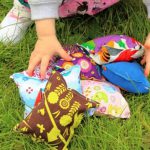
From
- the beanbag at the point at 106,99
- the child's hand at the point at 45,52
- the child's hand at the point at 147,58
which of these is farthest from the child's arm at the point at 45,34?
the child's hand at the point at 147,58

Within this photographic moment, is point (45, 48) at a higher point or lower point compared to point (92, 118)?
higher

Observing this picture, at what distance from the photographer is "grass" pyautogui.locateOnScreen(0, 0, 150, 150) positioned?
4.33 feet

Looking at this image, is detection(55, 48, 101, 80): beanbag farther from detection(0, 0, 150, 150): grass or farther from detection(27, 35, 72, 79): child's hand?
detection(0, 0, 150, 150): grass

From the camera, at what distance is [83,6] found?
5.37ft

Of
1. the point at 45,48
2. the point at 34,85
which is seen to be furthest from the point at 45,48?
the point at 34,85

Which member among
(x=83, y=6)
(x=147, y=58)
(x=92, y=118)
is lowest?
(x=92, y=118)

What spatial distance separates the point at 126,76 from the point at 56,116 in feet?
0.91

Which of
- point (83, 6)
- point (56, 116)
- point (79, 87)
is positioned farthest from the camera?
point (83, 6)

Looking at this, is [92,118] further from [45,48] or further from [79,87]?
[45,48]

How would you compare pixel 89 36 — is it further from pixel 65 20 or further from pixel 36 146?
pixel 36 146

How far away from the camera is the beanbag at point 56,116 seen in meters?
1.26

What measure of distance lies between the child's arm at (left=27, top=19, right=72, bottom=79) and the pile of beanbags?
0.02 m

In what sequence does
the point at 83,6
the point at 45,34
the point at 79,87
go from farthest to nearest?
the point at 83,6 < the point at 45,34 < the point at 79,87

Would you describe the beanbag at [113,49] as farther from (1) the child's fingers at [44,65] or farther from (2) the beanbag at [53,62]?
(1) the child's fingers at [44,65]
